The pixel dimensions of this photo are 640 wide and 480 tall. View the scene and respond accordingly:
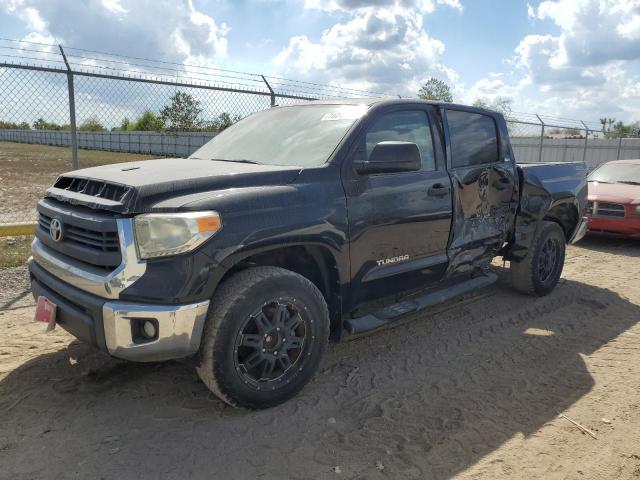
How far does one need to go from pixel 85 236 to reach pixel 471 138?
331 cm

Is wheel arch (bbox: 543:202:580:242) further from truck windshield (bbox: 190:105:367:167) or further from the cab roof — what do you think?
truck windshield (bbox: 190:105:367:167)

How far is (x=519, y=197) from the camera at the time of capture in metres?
5.20

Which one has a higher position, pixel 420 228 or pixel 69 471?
pixel 420 228

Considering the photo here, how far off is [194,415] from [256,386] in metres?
0.43

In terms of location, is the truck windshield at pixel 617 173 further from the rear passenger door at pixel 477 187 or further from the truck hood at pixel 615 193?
the rear passenger door at pixel 477 187

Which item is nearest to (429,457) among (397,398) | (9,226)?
(397,398)

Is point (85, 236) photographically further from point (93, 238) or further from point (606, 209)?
point (606, 209)

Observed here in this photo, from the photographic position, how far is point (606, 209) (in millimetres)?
8688

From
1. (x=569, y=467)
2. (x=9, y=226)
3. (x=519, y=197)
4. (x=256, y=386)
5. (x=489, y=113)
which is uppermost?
(x=489, y=113)

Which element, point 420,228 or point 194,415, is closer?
point 194,415

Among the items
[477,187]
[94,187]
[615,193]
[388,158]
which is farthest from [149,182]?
[615,193]

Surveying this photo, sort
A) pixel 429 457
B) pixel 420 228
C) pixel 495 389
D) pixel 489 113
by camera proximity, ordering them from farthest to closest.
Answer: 1. pixel 489 113
2. pixel 420 228
3. pixel 495 389
4. pixel 429 457

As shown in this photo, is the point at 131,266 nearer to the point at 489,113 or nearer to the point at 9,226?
the point at 9,226

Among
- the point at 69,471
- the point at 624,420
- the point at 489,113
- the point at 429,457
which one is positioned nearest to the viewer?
the point at 69,471
